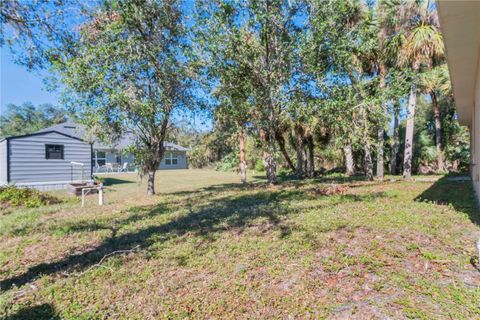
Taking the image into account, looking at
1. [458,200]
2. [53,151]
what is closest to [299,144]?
[458,200]

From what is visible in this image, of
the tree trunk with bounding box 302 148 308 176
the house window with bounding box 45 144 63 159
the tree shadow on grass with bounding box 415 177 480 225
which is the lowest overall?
the tree shadow on grass with bounding box 415 177 480 225

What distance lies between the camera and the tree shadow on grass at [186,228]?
11.8 ft

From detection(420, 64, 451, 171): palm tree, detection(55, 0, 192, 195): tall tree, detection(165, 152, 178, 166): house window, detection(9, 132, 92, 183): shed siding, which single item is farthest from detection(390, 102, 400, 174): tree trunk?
detection(165, 152, 178, 166): house window

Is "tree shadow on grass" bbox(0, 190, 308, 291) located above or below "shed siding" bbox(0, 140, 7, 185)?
below

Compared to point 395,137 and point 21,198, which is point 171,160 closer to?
point 21,198

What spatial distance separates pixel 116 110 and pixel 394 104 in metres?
8.63

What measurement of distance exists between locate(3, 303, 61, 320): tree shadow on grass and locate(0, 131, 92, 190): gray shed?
12205 millimetres

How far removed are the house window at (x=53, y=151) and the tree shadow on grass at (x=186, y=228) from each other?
34.5ft

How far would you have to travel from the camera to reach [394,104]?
8336 millimetres

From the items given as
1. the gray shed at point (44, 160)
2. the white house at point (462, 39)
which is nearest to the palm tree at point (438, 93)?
the white house at point (462, 39)

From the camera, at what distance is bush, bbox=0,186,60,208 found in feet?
29.3

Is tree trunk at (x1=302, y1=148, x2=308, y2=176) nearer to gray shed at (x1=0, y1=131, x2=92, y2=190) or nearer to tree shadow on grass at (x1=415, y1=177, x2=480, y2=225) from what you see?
tree shadow on grass at (x1=415, y1=177, x2=480, y2=225)

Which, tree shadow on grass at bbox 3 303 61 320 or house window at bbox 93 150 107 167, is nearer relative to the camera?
tree shadow on grass at bbox 3 303 61 320

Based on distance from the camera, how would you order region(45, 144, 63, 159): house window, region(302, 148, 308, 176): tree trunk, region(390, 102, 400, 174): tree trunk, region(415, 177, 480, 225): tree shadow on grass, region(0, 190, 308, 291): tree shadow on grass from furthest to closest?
region(302, 148, 308, 176): tree trunk < region(45, 144, 63, 159): house window < region(390, 102, 400, 174): tree trunk < region(415, 177, 480, 225): tree shadow on grass < region(0, 190, 308, 291): tree shadow on grass
